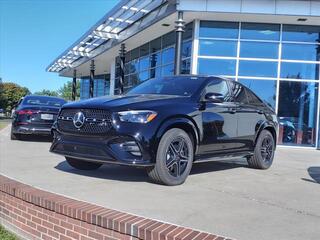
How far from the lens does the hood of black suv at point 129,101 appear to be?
18.5ft

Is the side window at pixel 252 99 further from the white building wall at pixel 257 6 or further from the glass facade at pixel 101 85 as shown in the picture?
the glass facade at pixel 101 85

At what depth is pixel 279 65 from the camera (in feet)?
54.2

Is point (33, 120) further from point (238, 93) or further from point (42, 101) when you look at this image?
point (238, 93)

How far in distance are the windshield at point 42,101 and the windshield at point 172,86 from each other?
628cm

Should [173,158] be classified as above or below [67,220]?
above

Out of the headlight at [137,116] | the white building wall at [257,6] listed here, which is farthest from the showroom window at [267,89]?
the headlight at [137,116]

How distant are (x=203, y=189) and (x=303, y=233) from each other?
1932mm

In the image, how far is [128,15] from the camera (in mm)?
19484

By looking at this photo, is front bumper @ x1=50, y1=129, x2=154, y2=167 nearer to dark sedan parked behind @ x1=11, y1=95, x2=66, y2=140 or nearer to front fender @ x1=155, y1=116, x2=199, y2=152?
front fender @ x1=155, y1=116, x2=199, y2=152

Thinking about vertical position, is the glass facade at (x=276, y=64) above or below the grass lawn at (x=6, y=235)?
above

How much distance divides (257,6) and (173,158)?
11.1m

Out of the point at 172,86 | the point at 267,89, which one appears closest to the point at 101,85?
the point at 267,89

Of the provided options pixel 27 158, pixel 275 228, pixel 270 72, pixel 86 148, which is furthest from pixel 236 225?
pixel 270 72

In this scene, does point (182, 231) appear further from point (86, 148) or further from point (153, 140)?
point (86, 148)
